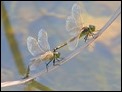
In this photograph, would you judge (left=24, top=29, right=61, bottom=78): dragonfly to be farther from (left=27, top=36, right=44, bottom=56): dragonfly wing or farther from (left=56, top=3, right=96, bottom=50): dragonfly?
(left=56, top=3, right=96, bottom=50): dragonfly

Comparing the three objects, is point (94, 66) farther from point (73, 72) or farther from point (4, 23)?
point (4, 23)

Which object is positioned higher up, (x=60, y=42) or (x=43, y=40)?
(x=43, y=40)

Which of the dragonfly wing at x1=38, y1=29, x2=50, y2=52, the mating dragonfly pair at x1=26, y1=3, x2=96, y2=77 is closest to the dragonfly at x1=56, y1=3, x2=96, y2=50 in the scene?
the mating dragonfly pair at x1=26, y1=3, x2=96, y2=77

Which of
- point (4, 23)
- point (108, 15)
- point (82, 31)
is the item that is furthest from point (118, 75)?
point (4, 23)

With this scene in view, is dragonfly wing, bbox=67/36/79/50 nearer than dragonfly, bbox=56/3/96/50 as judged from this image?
Yes

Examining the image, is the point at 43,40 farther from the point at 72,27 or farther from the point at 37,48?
the point at 72,27

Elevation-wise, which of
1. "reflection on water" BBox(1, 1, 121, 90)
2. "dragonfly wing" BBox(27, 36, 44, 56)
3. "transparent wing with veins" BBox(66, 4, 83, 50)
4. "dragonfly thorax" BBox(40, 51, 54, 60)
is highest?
"transparent wing with veins" BBox(66, 4, 83, 50)

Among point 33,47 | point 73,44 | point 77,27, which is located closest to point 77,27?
point 77,27
